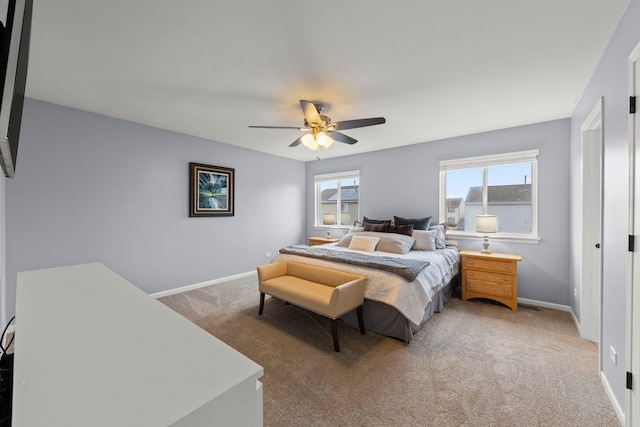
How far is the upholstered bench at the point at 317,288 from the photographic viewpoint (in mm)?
2365

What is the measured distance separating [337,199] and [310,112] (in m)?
3.43

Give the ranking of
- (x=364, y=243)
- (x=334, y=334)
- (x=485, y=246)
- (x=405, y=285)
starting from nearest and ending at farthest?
(x=334, y=334)
(x=405, y=285)
(x=485, y=246)
(x=364, y=243)

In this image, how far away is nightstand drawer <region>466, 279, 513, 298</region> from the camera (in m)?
3.33

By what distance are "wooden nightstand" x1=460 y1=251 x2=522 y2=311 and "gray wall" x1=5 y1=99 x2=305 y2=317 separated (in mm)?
3566

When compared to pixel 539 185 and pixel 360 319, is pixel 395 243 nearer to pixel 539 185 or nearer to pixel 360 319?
pixel 360 319

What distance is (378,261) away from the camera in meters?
2.92

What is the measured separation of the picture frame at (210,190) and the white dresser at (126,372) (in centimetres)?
331

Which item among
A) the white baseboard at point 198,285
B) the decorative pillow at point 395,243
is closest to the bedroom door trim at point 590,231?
the decorative pillow at point 395,243

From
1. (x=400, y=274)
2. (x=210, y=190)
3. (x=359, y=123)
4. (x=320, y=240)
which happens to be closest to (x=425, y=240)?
(x=400, y=274)

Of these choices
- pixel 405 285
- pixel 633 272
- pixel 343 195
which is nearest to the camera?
pixel 633 272

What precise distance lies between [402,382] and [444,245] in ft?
8.20

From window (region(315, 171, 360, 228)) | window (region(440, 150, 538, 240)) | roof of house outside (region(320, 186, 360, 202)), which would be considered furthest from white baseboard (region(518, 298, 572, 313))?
roof of house outside (region(320, 186, 360, 202))

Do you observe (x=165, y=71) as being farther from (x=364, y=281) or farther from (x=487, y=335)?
(x=487, y=335)

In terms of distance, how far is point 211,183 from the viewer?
434cm
